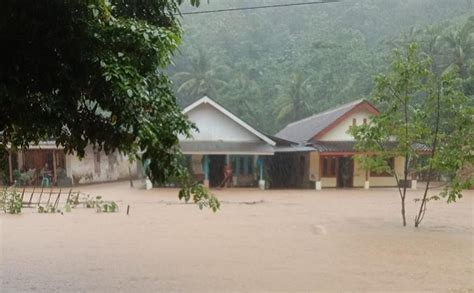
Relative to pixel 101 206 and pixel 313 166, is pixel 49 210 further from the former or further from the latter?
pixel 313 166

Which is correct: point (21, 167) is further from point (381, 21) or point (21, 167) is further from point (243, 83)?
point (381, 21)

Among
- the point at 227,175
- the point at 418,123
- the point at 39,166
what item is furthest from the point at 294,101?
the point at 418,123

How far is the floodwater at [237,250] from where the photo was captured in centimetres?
784

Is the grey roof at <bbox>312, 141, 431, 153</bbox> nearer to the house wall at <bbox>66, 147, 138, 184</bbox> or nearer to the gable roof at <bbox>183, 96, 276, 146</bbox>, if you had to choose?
the gable roof at <bbox>183, 96, 276, 146</bbox>

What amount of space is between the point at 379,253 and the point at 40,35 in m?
8.49

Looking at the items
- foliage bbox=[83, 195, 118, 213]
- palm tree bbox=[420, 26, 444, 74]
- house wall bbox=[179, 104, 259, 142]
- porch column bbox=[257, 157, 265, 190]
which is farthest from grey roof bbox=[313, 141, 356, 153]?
palm tree bbox=[420, 26, 444, 74]

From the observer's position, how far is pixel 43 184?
76.1 ft

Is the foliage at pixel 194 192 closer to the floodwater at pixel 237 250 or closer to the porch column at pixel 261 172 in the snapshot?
the floodwater at pixel 237 250

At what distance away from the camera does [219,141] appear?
2338cm

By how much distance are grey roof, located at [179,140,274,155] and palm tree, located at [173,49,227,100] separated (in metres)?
16.9

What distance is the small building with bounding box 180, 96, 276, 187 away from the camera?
2266cm

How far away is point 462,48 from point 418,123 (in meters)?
23.5

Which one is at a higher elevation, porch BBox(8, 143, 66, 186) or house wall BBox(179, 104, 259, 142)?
house wall BBox(179, 104, 259, 142)

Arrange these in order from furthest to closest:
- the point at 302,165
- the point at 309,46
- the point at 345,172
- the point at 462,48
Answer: the point at 309,46 < the point at 462,48 < the point at 302,165 < the point at 345,172
